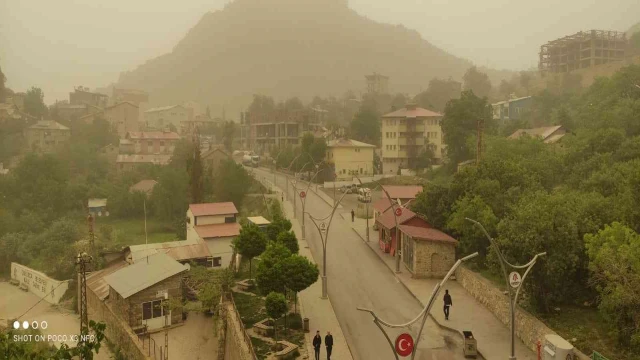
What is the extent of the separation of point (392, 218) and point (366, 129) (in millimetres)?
45976

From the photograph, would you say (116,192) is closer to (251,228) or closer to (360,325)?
Answer: (251,228)

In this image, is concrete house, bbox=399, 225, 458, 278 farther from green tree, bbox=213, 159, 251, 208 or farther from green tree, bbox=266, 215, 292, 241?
green tree, bbox=213, 159, 251, 208

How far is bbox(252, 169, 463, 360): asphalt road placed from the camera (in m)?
19.6

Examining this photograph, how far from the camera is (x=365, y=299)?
2548 cm

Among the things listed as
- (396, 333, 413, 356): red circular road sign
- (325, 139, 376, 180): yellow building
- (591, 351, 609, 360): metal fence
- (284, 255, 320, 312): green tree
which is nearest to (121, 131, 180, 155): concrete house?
(325, 139, 376, 180): yellow building

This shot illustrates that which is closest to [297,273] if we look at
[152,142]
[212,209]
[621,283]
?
[621,283]

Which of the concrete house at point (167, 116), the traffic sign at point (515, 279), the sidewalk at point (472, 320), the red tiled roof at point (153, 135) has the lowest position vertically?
the sidewalk at point (472, 320)

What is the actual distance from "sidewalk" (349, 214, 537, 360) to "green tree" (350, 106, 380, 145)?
49.2m

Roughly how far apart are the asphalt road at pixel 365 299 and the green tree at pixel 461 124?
21576mm

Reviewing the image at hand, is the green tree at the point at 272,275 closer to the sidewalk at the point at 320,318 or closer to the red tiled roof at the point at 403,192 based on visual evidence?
the sidewalk at the point at 320,318

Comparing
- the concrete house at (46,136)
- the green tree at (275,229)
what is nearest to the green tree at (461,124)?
the green tree at (275,229)

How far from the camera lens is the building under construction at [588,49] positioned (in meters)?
83.4

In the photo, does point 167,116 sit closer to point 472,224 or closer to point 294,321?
point 472,224

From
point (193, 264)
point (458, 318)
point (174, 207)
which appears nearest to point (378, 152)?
point (174, 207)
